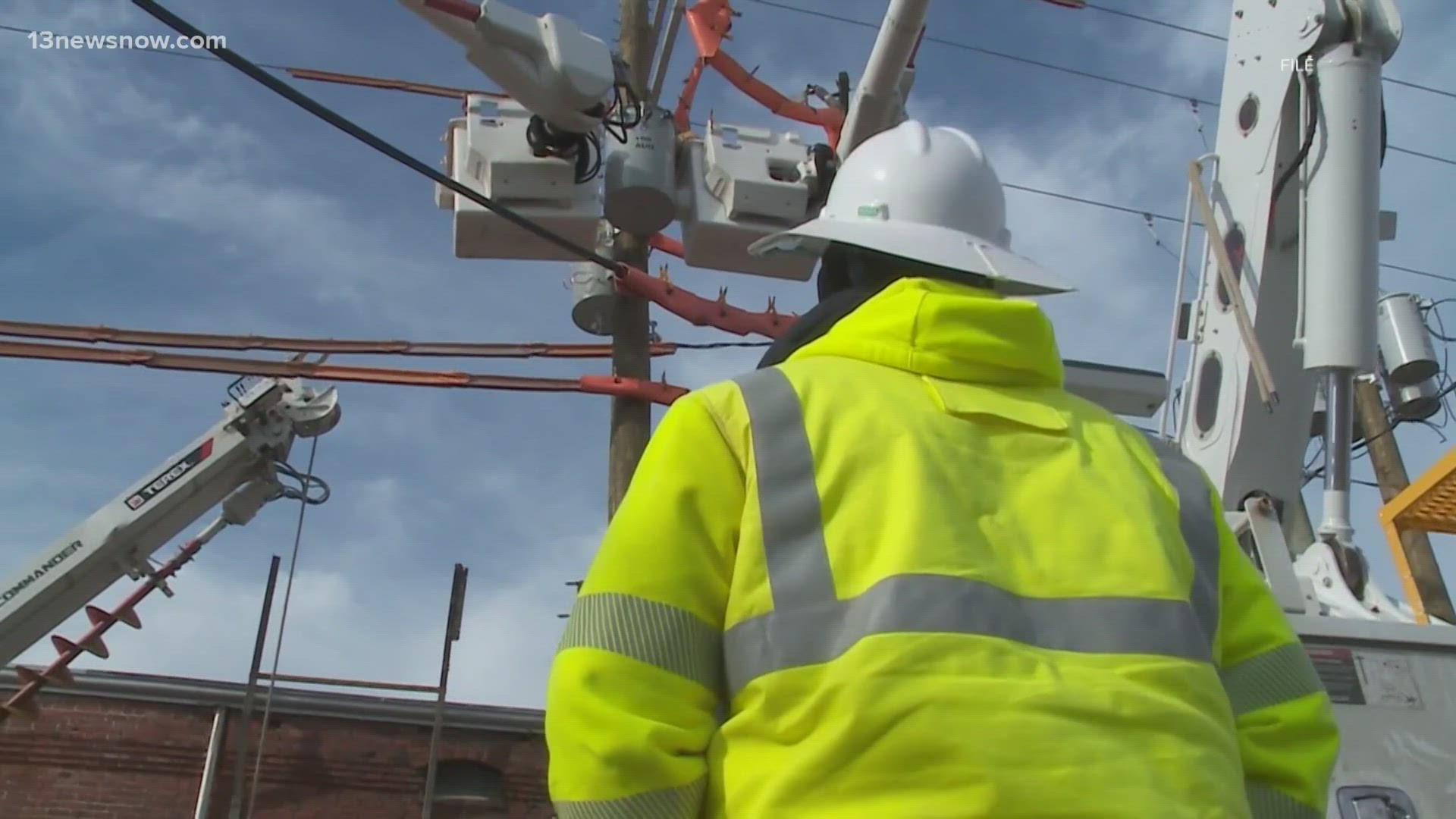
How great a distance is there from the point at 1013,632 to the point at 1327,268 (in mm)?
3096

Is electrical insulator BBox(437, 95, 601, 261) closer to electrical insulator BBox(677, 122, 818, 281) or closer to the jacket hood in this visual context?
electrical insulator BBox(677, 122, 818, 281)

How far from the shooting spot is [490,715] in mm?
12406

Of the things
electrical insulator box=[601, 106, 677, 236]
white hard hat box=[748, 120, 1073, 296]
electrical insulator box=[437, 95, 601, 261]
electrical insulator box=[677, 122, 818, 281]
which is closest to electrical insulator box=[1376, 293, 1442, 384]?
electrical insulator box=[677, 122, 818, 281]

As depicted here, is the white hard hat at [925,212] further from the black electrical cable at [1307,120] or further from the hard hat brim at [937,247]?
the black electrical cable at [1307,120]

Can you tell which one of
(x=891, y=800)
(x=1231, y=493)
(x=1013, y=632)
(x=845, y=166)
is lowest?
(x=891, y=800)

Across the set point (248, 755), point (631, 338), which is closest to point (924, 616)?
point (631, 338)

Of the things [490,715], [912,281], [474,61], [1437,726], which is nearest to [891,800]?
[912,281]

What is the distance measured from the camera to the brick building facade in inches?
472

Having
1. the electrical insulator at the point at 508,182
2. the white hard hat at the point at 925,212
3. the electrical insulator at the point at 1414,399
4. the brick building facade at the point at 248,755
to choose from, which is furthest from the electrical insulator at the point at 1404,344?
the white hard hat at the point at 925,212

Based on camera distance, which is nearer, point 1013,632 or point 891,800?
point 891,800

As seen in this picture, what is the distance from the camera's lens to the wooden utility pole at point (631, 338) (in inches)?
235

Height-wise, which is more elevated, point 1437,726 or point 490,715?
point 490,715

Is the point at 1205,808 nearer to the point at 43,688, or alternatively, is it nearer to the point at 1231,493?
the point at 1231,493

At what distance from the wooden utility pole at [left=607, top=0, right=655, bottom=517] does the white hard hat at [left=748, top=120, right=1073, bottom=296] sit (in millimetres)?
3588
